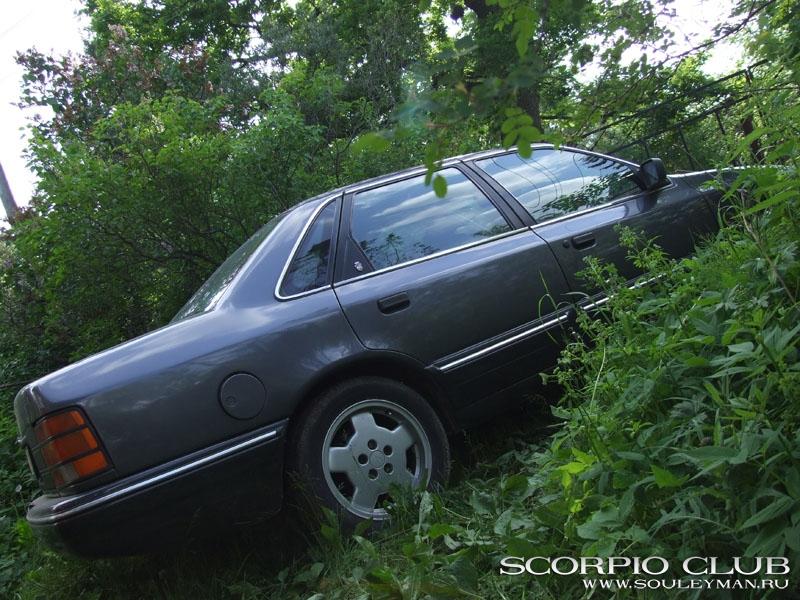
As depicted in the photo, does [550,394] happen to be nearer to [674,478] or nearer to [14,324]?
[674,478]

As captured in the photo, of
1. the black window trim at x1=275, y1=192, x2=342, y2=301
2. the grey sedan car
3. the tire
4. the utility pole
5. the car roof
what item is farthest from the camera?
the utility pole

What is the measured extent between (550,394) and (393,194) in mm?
1406

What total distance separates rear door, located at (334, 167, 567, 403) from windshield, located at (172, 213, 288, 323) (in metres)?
0.46

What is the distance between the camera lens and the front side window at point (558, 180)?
423 cm

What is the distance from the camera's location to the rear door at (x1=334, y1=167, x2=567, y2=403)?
3482 millimetres

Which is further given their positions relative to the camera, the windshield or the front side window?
the front side window

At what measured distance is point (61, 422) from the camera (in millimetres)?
2797

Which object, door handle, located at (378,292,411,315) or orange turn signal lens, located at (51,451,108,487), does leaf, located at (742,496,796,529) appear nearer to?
door handle, located at (378,292,411,315)

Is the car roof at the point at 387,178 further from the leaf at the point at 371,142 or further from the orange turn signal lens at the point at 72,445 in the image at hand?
the leaf at the point at 371,142

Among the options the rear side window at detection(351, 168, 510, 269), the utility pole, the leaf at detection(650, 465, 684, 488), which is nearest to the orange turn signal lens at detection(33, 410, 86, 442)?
the rear side window at detection(351, 168, 510, 269)

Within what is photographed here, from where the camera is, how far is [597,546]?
2.15m

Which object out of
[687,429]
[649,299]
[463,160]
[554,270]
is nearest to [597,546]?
[687,429]

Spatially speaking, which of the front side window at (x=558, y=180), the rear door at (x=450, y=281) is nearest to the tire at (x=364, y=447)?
the rear door at (x=450, y=281)

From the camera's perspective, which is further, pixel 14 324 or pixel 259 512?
pixel 14 324
